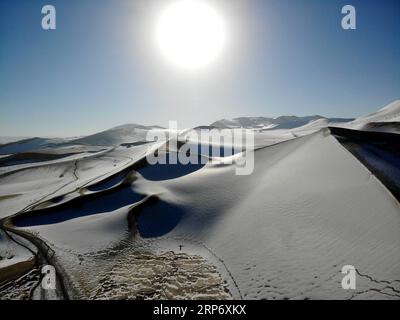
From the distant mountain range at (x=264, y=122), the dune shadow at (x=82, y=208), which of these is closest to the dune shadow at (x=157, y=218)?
the dune shadow at (x=82, y=208)

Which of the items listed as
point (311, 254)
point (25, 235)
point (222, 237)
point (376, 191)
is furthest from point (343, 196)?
point (25, 235)

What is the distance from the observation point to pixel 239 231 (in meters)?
17.2

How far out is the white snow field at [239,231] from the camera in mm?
12219

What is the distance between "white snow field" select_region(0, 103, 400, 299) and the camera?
12.2 metres

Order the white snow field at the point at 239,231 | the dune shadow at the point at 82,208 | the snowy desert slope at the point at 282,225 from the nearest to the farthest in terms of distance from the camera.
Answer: the snowy desert slope at the point at 282,225 < the white snow field at the point at 239,231 < the dune shadow at the point at 82,208

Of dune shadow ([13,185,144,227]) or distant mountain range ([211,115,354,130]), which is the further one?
distant mountain range ([211,115,354,130])

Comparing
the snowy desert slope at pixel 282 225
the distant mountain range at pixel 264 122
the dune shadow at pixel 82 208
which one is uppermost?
the distant mountain range at pixel 264 122

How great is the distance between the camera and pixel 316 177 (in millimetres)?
20656

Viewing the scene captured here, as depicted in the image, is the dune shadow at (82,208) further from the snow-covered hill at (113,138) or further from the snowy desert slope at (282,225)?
the snow-covered hill at (113,138)

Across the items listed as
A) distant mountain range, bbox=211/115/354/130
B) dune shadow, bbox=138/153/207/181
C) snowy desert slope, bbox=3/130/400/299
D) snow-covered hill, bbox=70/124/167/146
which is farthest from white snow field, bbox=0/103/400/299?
distant mountain range, bbox=211/115/354/130

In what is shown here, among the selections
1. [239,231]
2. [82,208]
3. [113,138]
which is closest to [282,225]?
[239,231]

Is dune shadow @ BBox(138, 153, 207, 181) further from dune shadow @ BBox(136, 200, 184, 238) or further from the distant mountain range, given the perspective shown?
the distant mountain range
